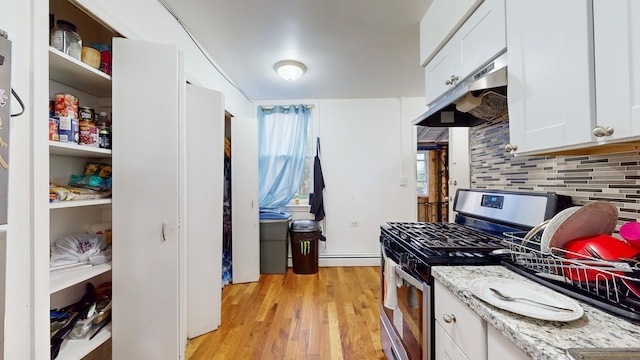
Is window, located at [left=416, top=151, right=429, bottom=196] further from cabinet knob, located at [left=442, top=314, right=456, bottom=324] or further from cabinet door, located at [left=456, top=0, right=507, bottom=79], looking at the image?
cabinet knob, located at [left=442, top=314, right=456, bottom=324]

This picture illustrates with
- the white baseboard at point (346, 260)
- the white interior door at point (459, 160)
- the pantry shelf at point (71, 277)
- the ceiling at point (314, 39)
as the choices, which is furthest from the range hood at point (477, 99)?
the white baseboard at point (346, 260)

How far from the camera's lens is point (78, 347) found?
47.6 inches

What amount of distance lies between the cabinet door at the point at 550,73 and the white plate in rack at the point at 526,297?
1.52 ft

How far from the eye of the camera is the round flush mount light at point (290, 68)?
2.48 metres

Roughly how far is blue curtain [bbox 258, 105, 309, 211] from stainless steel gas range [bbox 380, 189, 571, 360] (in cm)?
208

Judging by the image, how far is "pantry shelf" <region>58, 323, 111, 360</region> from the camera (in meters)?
1.15

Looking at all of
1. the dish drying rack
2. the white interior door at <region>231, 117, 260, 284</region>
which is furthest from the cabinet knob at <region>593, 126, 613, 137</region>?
the white interior door at <region>231, 117, 260, 284</region>

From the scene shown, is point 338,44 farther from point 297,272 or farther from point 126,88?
point 297,272

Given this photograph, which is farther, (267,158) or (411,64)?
(267,158)

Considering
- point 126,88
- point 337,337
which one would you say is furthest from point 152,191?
point 337,337

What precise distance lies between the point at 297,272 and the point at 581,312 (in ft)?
9.48

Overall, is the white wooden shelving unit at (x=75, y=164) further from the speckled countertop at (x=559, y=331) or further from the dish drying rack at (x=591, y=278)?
the dish drying rack at (x=591, y=278)

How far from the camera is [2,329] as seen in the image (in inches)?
31.6

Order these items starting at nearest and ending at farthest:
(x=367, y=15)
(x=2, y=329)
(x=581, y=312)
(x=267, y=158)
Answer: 1. (x=581, y=312)
2. (x=2, y=329)
3. (x=367, y=15)
4. (x=267, y=158)
